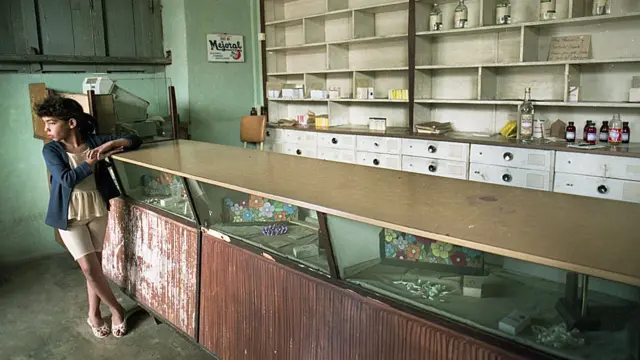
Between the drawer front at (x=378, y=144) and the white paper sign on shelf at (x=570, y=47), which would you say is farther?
the drawer front at (x=378, y=144)

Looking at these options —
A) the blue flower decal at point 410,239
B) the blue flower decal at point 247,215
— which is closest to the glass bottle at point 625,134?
the blue flower decal at point 410,239

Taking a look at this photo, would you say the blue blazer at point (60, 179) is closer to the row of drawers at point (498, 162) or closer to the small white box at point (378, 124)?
the row of drawers at point (498, 162)

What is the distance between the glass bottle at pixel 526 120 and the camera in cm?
358

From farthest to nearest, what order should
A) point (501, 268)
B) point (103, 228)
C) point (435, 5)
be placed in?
point (435, 5) < point (103, 228) < point (501, 268)

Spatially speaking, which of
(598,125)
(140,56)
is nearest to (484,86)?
(598,125)

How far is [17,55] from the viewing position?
3.86 m

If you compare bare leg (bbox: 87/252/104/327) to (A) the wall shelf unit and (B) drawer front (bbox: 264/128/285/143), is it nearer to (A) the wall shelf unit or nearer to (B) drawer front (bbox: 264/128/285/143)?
(B) drawer front (bbox: 264/128/285/143)

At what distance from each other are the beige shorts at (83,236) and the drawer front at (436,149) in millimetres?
2397

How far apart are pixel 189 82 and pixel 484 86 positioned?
2.69 meters

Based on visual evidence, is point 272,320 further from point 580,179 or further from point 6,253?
point 6,253

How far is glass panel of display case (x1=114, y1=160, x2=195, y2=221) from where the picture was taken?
2590mm

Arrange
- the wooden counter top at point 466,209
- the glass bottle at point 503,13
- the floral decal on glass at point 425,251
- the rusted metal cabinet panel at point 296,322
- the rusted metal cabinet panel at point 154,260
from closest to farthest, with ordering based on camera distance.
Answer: the wooden counter top at point 466,209, the rusted metal cabinet panel at point 296,322, the floral decal on glass at point 425,251, the rusted metal cabinet panel at point 154,260, the glass bottle at point 503,13

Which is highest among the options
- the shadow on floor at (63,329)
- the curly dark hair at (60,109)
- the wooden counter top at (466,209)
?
the curly dark hair at (60,109)

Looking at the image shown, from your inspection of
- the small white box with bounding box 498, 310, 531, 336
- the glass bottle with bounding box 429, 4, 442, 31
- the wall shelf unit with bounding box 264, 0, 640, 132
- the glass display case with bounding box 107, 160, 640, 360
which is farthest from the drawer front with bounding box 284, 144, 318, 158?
the small white box with bounding box 498, 310, 531, 336
